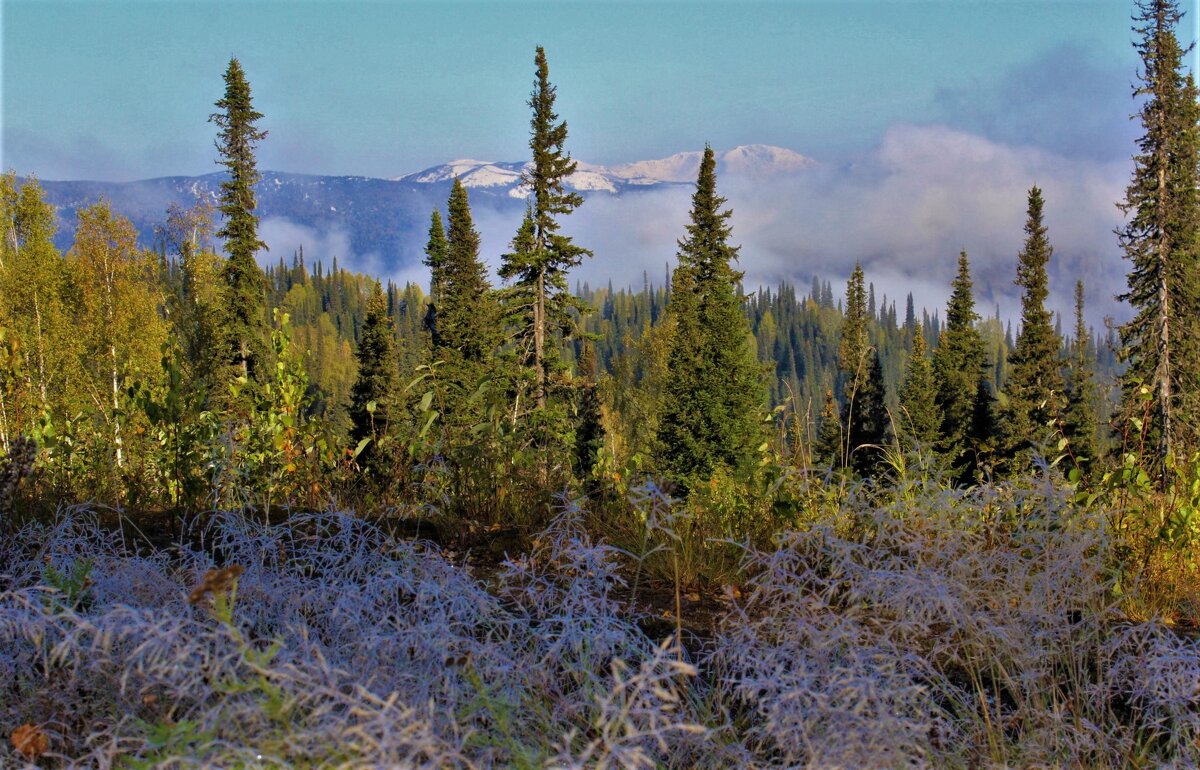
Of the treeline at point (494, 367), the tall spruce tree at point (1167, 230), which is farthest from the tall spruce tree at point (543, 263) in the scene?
the tall spruce tree at point (1167, 230)

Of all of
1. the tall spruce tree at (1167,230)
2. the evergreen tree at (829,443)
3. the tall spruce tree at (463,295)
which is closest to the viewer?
the evergreen tree at (829,443)

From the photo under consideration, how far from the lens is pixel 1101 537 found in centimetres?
262

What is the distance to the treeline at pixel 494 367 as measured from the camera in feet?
15.3

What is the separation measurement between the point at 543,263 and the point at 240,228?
1074 centimetres

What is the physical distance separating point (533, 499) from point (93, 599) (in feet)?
6.96

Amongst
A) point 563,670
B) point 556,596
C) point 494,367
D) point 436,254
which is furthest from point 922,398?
point 563,670

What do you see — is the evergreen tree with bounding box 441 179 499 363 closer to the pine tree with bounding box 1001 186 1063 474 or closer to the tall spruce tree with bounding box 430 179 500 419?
the tall spruce tree with bounding box 430 179 500 419

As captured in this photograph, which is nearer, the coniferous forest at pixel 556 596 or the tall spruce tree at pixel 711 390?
the coniferous forest at pixel 556 596

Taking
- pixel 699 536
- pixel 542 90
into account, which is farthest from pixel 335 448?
pixel 542 90

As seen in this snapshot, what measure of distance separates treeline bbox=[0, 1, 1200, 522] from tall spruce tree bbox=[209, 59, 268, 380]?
0.23 ft

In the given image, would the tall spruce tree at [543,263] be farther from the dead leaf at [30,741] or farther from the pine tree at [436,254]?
the dead leaf at [30,741]

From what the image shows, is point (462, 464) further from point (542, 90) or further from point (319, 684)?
point (542, 90)

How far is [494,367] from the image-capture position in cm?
2842

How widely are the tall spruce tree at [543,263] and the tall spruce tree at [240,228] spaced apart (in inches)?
352
